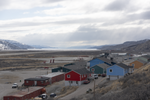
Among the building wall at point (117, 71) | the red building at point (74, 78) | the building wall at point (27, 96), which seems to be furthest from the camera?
the red building at point (74, 78)

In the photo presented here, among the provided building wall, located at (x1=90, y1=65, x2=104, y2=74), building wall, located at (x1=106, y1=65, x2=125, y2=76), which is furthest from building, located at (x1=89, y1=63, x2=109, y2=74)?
building wall, located at (x1=106, y1=65, x2=125, y2=76)

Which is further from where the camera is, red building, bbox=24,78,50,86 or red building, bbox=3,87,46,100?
red building, bbox=24,78,50,86

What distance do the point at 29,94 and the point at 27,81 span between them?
1297 cm

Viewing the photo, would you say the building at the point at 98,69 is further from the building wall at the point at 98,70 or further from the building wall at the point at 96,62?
the building wall at the point at 96,62

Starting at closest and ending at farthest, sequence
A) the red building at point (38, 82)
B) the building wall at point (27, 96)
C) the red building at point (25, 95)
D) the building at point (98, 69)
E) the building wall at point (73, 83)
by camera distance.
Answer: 1. the building wall at point (27, 96)
2. the red building at point (25, 95)
3. the building wall at point (73, 83)
4. the red building at point (38, 82)
5. the building at point (98, 69)

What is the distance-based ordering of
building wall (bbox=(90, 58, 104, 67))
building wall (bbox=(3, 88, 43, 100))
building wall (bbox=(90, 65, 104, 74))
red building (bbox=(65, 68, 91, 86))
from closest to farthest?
building wall (bbox=(3, 88, 43, 100)) → red building (bbox=(65, 68, 91, 86)) → building wall (bbox=(90, 65, 104, 74)) → building wall (bbox=(90, 58, 104, 67))

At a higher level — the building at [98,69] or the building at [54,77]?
the building at [98,69]

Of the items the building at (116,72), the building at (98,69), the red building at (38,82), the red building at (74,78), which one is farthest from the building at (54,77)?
→ the building at (116,72)

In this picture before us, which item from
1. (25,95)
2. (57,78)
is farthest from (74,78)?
(25,95)

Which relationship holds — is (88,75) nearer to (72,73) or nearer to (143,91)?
(72,73)

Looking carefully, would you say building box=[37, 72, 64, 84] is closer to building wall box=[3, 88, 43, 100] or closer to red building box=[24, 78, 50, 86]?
red building box=[24, 78, 50, 86]


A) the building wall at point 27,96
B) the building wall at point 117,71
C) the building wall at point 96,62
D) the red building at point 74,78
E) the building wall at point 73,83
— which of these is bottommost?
the building wall at point 27,96

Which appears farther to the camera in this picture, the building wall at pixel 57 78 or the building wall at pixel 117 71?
the building wall at pixel 57 78

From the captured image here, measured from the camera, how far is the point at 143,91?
69.1ft
